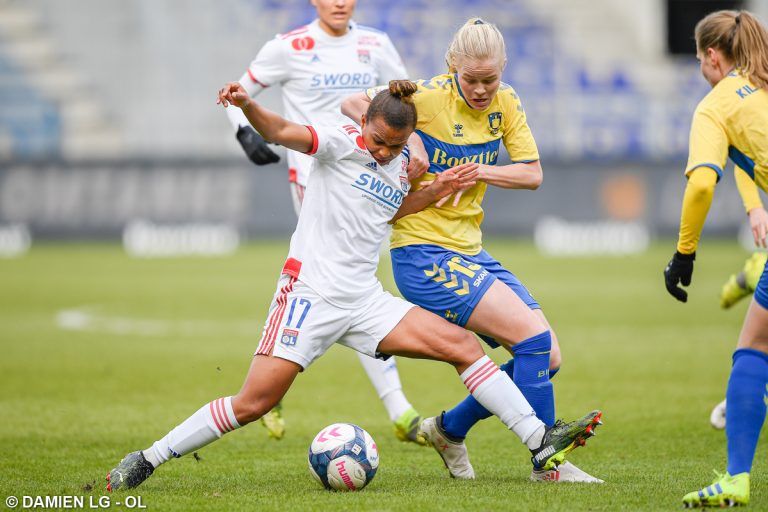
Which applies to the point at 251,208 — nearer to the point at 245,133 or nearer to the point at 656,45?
the point at 656,45

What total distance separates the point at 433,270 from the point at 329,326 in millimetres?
616

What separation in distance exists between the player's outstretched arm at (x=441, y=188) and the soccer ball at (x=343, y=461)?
3.65ft

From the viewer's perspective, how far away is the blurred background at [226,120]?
23.0 m

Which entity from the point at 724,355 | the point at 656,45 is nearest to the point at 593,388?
the point at 724,355

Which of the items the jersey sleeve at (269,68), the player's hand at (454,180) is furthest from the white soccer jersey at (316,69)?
the player's hand at (454,180)

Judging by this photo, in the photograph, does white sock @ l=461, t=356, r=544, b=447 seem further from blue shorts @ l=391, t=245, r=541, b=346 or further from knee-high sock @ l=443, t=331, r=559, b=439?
blue shorts @ l=391, t=245, r=541, b=346

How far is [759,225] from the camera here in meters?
5.73

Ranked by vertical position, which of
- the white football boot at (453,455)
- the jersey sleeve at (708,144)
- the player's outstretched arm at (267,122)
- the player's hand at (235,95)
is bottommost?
the white football boot at (453,455)

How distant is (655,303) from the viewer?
50.8 feet

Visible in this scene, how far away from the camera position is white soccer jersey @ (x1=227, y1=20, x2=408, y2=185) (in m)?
7.59

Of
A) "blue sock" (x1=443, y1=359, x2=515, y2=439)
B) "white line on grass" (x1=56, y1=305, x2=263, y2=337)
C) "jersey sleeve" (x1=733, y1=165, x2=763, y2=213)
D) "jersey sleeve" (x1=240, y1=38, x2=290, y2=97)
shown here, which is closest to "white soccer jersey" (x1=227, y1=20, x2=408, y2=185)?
"jersey sleeve" (x1=240, y1=38, x2=290, y2=97)

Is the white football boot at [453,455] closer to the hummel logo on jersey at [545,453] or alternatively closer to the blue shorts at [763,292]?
the hummel logo on jersey at [545,453]

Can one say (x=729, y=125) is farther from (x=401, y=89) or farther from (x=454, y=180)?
(x=401, y=89)

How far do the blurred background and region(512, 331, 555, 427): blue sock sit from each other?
667 inches
